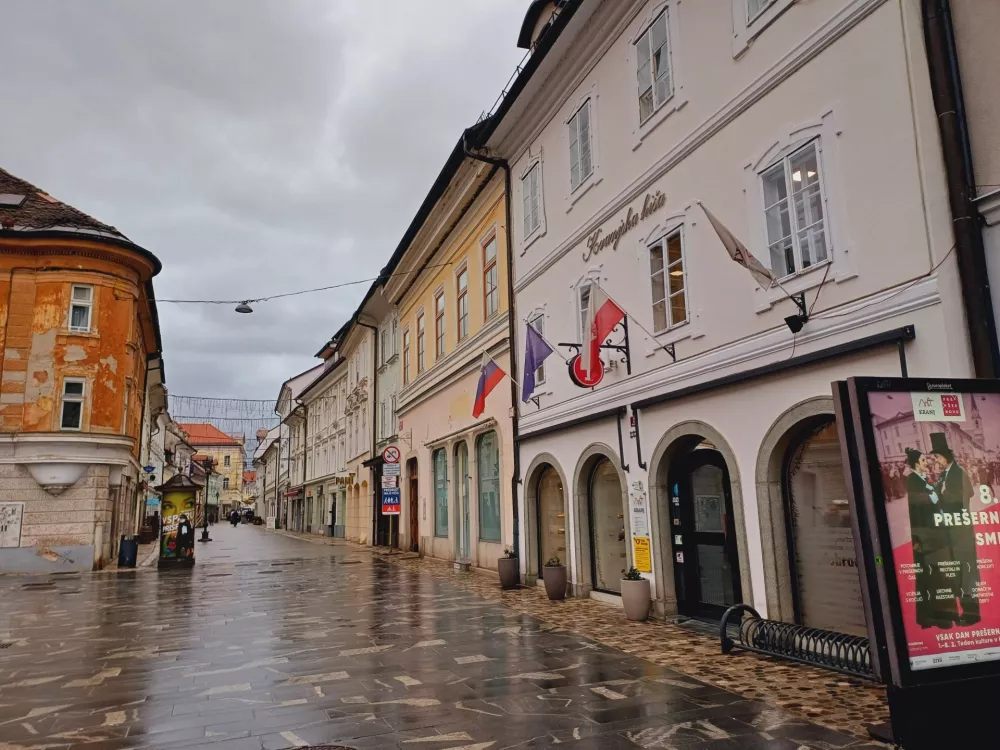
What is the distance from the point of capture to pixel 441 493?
22.5 metres

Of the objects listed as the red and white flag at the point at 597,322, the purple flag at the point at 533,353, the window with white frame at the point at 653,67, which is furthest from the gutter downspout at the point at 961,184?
the purple flag at the point at 533,353

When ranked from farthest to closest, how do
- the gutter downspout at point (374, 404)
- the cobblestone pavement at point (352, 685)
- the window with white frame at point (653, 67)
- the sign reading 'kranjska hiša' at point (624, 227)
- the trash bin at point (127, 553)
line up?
the gutter downspout at point (374, 404) → the trash bin at point (127, 553) → the sign reading 'kranjska hiša' at point (624, 227) → the window with white frame at point (653, 67) → the cobblestone pavement at point (352, 685)

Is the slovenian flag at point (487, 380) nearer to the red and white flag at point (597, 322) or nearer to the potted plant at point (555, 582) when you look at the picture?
the potted plant at point (555, 582)

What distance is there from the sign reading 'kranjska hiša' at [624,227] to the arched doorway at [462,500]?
27.0ft

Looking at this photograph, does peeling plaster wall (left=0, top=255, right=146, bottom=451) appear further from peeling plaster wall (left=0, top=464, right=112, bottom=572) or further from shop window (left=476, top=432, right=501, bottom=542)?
shop window (left=476, top=432, right=501, bottom=542)

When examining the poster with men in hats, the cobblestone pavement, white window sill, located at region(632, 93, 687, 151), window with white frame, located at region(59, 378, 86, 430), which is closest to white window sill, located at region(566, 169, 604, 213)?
white window sill, located at region(632, 93, 687, 151)

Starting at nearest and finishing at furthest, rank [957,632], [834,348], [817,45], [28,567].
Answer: [957,632] → [834,348] → [817,45] → [28,567]

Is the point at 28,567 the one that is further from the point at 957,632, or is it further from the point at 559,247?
the point at 957,632

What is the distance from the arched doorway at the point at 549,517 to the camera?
1454cm

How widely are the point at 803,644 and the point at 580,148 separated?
942 cm

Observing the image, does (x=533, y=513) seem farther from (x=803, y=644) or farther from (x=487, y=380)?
(x=803, y=644)

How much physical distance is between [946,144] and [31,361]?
23037 millimetres

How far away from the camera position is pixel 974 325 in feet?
20.4

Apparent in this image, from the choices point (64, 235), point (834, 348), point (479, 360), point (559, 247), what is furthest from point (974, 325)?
point (64, 235)
